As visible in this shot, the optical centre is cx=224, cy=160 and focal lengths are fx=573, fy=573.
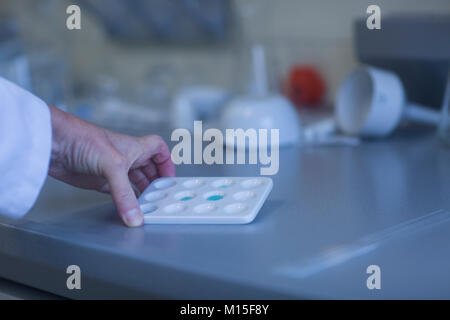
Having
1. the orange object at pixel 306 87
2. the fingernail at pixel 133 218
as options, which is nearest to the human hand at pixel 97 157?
the fingernail at pixel 133 218

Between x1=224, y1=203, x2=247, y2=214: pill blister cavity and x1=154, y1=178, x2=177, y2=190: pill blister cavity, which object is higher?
x1=154, y1=178, x2=177, y2=190: pill blister cavity

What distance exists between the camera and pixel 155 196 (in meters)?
0.61

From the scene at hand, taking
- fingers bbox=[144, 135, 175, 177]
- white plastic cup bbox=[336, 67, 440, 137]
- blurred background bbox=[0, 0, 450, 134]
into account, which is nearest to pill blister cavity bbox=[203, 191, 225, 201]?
fingers bbox=[144, 135, 175, 177]

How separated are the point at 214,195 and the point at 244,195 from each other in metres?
0.03

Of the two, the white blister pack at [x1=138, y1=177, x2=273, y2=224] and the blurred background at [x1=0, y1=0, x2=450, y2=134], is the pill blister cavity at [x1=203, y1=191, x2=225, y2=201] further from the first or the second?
the blurred background at [x1=0, y1=0, x2=450, y2=134]

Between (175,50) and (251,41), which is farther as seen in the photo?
(175,50)

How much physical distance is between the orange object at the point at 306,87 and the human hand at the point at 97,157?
743mm

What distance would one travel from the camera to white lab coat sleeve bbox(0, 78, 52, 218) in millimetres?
539

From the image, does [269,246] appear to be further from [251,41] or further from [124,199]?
[251,41]

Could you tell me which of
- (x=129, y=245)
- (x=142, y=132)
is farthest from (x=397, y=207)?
(x=142, y=132)

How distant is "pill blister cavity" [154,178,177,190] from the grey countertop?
6 cm

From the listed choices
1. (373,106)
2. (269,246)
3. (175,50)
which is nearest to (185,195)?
(269,246)

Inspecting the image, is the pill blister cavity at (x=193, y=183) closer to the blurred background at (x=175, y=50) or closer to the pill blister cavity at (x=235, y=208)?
the pill blister cavity at (x=235, y=208)

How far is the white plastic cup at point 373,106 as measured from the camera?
36.4 inches
